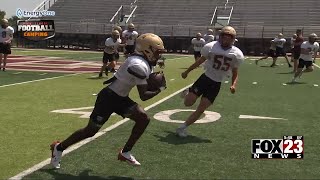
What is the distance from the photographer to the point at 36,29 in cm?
4425

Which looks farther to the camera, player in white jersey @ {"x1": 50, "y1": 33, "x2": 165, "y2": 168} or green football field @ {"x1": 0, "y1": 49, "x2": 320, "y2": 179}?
green football field @ {"x1": 0, "y1": 49, "x2": 320, "y2": 179}

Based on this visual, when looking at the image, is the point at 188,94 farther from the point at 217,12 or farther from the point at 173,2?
the point at 173,2

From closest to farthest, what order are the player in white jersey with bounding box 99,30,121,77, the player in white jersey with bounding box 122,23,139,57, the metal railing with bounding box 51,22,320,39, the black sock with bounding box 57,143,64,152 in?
the black sock with bounding box 57,143,64,152 < the player in white jersey with bounding box 99,30,121,77 < the player in white jersey with bounding box 122,23,139,57 < the metal railing with bounding box 51,22,320,39

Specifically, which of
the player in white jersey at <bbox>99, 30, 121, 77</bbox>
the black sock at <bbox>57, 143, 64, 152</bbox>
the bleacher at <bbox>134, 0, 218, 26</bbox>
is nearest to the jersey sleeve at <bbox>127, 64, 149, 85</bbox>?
the black sock at <bbox>57, 143, 64, 152</bbox>

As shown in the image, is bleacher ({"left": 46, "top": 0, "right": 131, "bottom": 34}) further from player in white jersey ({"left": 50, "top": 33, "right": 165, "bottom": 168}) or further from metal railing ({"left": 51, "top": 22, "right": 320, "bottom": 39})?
player in white jersey ({"left": 50, "top": 33, "right": 165, "bottom": 168})

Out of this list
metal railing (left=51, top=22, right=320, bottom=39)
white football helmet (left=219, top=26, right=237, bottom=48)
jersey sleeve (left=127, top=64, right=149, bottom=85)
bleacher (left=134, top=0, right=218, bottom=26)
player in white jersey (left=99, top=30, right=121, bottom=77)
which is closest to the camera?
jersey sleeve (left=127, top=64, right=149, bottom=85)

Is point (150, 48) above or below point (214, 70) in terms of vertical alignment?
above

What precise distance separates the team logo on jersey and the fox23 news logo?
126 feet

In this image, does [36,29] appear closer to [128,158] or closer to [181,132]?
[181,132]

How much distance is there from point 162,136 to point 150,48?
213 centimetres

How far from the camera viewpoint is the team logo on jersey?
42.3 metres

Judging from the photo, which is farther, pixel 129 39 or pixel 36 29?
pixel 36 29

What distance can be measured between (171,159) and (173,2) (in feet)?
143

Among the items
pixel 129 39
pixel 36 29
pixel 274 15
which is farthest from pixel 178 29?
pixel 129 39
